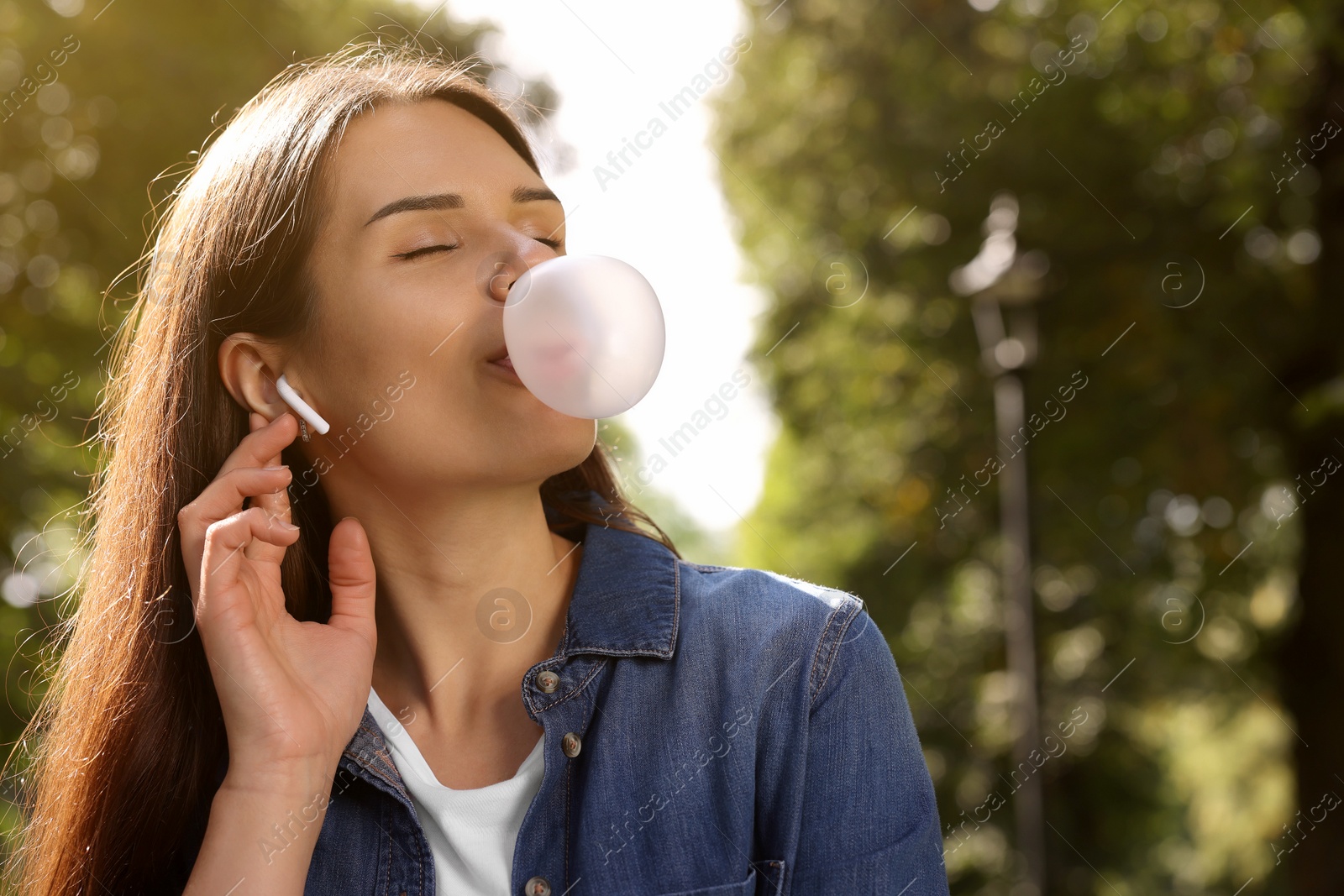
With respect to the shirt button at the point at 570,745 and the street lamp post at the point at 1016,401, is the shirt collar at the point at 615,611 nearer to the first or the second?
the shirt button at the point at 570,745

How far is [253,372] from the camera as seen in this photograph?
2123mm

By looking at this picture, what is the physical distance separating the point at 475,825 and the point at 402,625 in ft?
1.42

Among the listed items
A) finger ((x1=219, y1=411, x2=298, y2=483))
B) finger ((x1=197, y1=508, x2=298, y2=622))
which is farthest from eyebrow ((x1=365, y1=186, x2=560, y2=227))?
finger ((x1=197, y1=508, x2=298, y2=622))

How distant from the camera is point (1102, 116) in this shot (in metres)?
6.30

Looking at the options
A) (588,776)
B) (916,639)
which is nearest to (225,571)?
(588,776)

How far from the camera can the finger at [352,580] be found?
2.09 metres

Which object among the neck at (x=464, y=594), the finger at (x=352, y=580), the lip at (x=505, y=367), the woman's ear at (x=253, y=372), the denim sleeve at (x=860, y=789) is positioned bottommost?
the denim sleeve at (x=860, y=789)

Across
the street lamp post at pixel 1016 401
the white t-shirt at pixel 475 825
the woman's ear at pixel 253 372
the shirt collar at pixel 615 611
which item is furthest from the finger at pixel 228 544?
the street lamp post at pixel 1016 401

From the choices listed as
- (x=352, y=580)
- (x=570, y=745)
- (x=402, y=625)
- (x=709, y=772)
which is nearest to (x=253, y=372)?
(x=352, y=580)

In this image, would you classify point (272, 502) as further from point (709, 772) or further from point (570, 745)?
point (709, 772)

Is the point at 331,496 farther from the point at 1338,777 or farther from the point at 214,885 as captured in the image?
the point at 1338,777

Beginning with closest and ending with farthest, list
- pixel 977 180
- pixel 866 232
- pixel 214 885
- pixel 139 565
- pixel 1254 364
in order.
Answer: pixel 214 885
pixel 139 565
pixel 1254 364
pixel 977 180
pixel 866 232

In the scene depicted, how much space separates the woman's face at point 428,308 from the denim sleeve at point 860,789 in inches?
23.0

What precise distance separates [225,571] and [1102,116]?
5803mm
